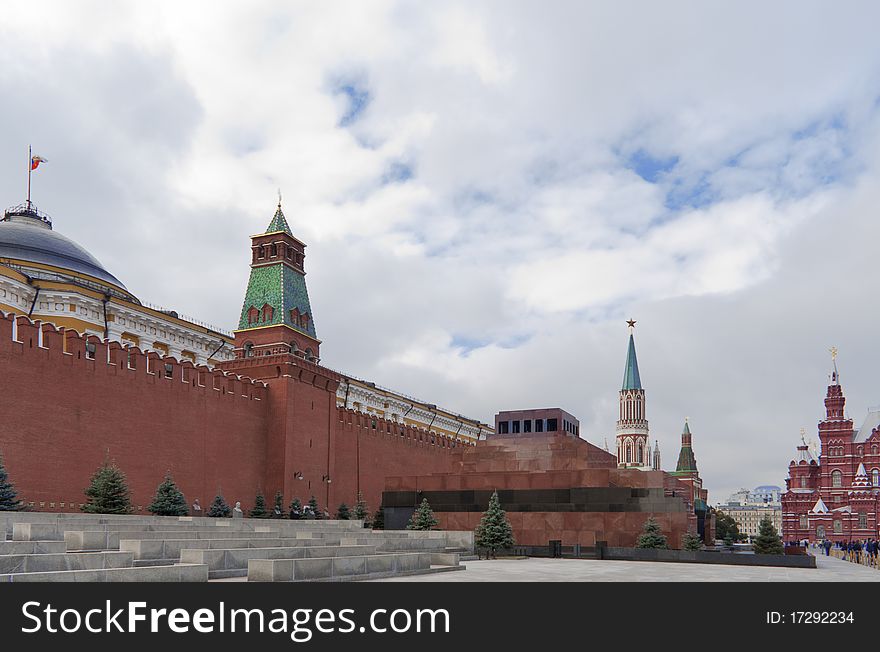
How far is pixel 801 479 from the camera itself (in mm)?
71875

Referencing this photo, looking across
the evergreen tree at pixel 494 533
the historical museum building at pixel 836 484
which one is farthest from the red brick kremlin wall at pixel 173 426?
the historical museum building at pixel 836 484

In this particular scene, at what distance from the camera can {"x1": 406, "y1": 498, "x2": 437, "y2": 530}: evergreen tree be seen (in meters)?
28.5

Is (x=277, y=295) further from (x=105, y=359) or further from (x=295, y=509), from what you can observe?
(x=105, y=359)

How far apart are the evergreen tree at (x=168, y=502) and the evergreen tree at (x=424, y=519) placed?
24.4 ft

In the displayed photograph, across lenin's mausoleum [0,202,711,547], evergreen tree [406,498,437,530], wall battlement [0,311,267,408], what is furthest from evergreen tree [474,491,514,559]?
wall battlement [0,311,267,408]

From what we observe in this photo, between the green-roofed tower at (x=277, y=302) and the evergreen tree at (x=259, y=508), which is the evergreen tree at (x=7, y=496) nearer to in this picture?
the evergreen tree at (x=259, y=508)

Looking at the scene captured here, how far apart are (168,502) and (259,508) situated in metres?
6.07

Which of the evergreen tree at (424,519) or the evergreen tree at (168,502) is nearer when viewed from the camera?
the evergreen tree at (168,502)

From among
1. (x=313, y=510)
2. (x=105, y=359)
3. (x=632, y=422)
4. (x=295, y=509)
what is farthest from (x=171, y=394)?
(x=632, y=422)

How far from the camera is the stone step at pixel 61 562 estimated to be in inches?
394

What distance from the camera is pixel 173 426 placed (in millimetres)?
30172
